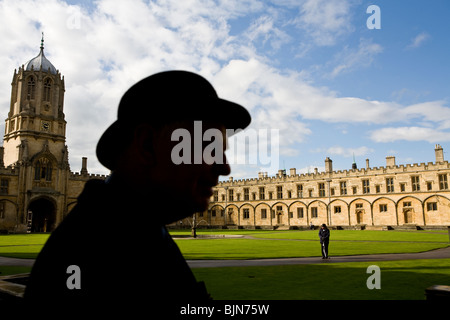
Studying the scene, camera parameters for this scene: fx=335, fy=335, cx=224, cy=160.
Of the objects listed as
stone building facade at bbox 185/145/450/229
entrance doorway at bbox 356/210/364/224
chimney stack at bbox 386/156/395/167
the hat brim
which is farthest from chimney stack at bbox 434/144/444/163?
the hat brim

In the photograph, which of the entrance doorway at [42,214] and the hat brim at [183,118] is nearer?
the hat brim at [183,118]

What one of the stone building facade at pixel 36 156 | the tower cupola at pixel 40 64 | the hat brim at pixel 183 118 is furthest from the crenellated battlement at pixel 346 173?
the hat brim at pixel 183 118

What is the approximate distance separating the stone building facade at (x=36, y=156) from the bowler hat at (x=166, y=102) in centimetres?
4855

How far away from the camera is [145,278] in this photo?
854mm

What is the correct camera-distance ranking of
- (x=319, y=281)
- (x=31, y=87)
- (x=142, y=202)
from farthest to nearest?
(x=31, y=87)
(x=319, y=281)
(x=142, y=202)

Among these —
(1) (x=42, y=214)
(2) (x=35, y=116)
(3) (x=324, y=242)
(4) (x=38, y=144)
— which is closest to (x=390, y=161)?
(3) (x=324, y=242)

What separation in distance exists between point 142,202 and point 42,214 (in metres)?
53.4

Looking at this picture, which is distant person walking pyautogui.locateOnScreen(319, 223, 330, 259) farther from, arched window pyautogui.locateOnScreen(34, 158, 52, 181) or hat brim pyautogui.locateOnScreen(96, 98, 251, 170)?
arched window pyautogui.locateOnScreen(34, 158, 52, 181)

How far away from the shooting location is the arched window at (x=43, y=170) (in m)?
46.0

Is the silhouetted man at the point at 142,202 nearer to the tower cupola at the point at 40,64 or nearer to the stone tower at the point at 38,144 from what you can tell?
the stone tower at the point at 38,144

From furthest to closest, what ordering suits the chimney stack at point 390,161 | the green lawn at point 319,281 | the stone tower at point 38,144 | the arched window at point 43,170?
the chimney stack at point 390,161 → the arched window at point 43,170 → the stone tower at point 38,144 → the green lawn at point 319,281

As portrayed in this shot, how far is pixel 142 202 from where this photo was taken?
37.1 inches

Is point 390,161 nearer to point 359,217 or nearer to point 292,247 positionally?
point 359,217
